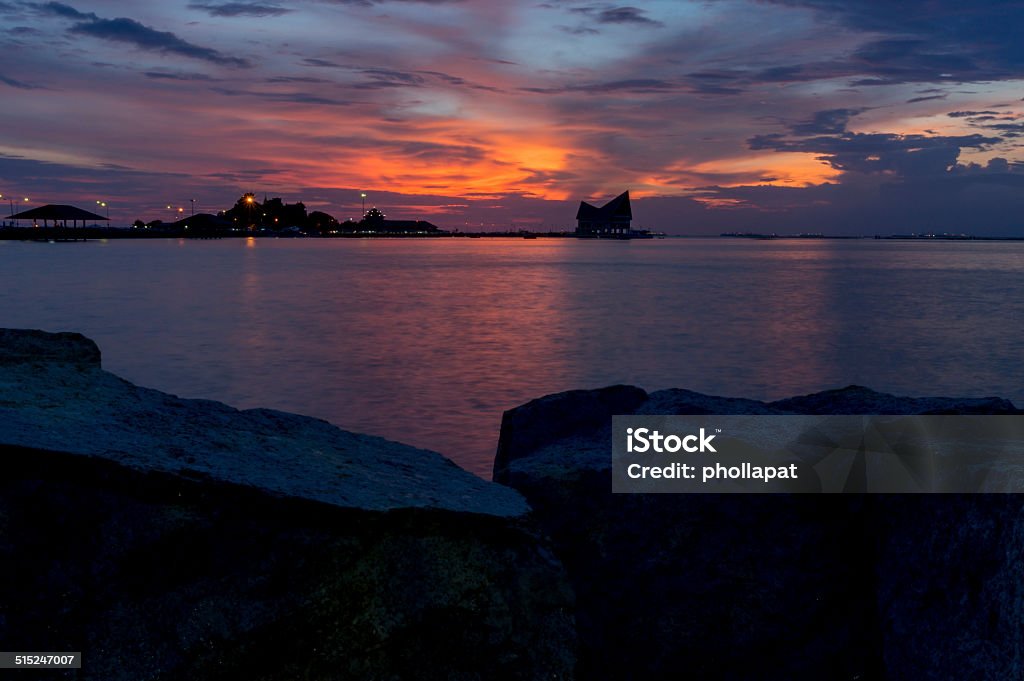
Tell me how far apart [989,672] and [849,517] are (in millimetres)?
1140

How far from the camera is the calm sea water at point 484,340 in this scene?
17.2 m

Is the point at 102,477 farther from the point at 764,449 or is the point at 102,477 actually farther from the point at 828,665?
the point at 828,665

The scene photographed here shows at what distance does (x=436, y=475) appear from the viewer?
3.76 m

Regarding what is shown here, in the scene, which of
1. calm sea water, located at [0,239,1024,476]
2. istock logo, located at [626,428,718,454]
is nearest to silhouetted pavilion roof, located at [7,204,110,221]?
calm sea water, located at [0,239,1024,476]

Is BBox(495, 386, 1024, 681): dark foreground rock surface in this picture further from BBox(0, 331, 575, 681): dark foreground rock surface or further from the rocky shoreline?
BBox(0, 331, 575, 681): dark foreground rock surface

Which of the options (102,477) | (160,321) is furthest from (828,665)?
(160,321)

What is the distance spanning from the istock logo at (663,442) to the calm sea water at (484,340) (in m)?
6.05

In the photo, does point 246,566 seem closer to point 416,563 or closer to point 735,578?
point 416,563

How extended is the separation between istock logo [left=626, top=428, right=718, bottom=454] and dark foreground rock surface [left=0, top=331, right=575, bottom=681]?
1492 mm

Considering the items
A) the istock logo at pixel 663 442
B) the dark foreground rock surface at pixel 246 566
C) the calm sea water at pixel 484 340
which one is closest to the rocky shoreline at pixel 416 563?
the dark foreground rock surface at pixel 246 566

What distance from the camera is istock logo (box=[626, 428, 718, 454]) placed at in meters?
4.56

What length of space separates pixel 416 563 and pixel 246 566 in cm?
60
